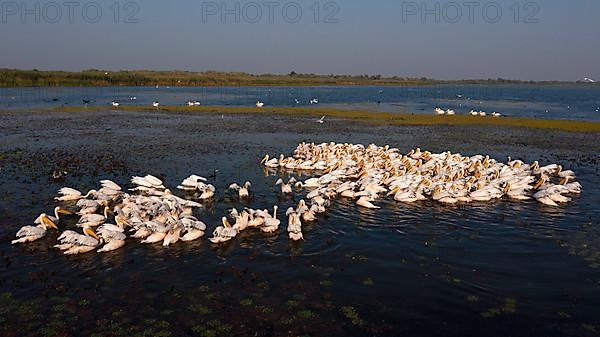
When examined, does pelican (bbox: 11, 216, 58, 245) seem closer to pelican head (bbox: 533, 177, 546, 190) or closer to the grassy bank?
pelican head (bbox: 533, 177, 546, 190)

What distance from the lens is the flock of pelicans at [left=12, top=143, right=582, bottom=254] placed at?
44.1 feet

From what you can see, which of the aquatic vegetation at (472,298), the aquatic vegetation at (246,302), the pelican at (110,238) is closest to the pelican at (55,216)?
the pelican at (110,238)

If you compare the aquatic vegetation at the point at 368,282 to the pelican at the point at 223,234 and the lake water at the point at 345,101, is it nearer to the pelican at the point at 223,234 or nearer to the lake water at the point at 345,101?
the pelican at the point at 223,234

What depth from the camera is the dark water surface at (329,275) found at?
934cm

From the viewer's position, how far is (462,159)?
2348cm

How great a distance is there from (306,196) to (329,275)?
7161 mm

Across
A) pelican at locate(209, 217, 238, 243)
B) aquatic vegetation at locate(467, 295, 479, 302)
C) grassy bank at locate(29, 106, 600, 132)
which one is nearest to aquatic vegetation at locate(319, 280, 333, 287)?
aquatic vegetation at locate(467, 295, 479, 302)

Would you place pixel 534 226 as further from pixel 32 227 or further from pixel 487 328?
pixel 32 227

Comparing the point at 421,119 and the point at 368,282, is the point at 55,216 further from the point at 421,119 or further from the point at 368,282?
the point at 421,119

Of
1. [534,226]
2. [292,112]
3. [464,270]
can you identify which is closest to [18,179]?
[464,270]

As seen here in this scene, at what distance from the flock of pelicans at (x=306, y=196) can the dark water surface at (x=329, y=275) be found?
0.39m

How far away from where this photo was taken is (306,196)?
18.6 metres

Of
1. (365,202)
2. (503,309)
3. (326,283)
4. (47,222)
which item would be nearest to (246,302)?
(326,283)

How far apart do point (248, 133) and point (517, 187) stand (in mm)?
22912
